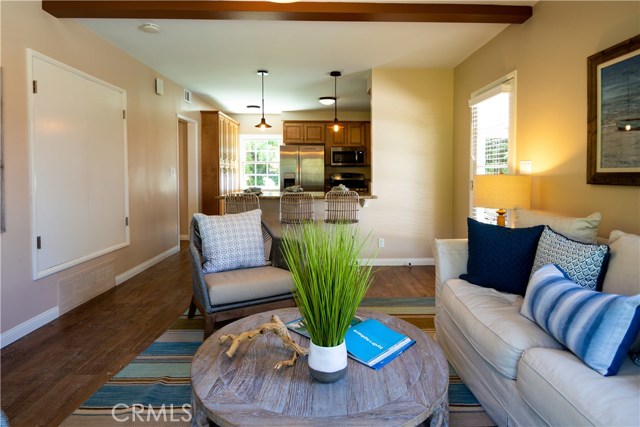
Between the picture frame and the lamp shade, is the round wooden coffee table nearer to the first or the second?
the picture frame

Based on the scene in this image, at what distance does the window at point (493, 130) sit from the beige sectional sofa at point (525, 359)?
53.2 inches

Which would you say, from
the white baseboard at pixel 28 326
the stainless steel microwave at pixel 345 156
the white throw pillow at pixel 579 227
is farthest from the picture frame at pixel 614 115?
the stainless steel microwave at pixel 345 156

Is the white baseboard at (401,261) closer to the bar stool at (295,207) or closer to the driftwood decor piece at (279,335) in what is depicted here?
the bar stool at (295,207)

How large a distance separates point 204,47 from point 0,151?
2277 millimetres

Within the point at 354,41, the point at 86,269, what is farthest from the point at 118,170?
the point at 354,41

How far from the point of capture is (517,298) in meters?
2.21

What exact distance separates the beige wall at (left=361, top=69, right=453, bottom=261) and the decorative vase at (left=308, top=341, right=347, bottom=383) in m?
3.83

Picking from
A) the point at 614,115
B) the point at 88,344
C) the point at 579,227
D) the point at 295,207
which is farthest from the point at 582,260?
the point at 295,207

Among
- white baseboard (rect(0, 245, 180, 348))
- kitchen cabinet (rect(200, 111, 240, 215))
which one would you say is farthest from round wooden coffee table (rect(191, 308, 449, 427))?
kitchen cabinet (rect(200, 111, 240, 215))

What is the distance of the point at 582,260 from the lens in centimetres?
190

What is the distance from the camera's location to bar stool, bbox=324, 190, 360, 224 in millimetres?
4719

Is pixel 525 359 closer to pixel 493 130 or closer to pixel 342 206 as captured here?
pixel 493 130

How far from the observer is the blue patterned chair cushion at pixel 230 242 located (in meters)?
2.92

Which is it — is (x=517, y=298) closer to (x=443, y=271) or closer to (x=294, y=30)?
(x=443, y=271)
